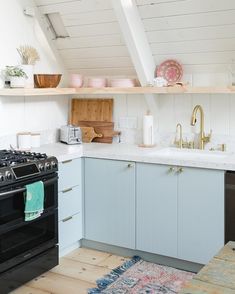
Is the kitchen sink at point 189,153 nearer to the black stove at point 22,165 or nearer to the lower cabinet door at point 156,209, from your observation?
the lower cabinet door at point 156,209

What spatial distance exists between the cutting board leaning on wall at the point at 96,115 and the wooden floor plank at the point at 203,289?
9.63ft

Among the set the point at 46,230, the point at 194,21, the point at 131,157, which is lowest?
the point at 46,230

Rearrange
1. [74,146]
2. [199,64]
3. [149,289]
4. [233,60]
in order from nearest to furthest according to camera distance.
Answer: [149,289]
[233,60]
[199,64]
[74,146]

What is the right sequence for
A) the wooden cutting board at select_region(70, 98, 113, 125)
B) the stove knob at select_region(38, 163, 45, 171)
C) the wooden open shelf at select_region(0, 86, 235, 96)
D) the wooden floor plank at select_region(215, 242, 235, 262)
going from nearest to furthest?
the wooden floor plank at select_region(215, 242, 235, 262) → the stove knob at select_region(38, 163, 45, 171) → the wooden open shelf at select_region(0, 86, 235, 96) → the wooden cutting board at select_region(70, 98, 113, 125)

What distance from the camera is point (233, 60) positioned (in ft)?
12.0

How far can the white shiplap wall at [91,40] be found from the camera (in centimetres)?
386

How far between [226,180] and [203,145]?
75cm

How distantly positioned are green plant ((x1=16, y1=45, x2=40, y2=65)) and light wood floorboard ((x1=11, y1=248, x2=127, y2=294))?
176 cm

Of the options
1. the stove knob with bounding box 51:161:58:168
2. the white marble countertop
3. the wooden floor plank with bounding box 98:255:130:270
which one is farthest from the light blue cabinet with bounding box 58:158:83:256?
the wooden floor plank with bounding box 98:255:130:270

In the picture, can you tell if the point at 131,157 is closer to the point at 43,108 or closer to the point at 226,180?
the point at 226,180

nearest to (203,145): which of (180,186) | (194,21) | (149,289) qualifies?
(180,186)

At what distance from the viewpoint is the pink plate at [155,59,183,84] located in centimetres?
395

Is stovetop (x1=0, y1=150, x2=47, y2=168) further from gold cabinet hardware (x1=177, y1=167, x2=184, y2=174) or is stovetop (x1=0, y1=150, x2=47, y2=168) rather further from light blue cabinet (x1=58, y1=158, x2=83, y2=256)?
gold cabinet hardware (x1=177, y1=167, x2=184, y2=174)

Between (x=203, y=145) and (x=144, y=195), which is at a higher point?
(x=203, y=145)
